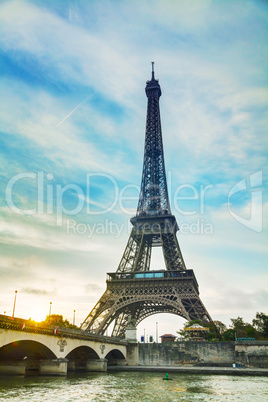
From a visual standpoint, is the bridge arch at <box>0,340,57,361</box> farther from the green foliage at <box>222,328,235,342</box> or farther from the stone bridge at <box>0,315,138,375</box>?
the green foliage at <box>222,328,235,342</box>

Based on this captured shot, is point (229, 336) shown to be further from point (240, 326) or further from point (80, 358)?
point (80, 358)

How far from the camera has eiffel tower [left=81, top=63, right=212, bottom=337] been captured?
75137 mm

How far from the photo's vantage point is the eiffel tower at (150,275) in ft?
247

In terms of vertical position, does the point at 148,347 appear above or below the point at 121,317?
below

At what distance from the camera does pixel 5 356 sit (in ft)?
162

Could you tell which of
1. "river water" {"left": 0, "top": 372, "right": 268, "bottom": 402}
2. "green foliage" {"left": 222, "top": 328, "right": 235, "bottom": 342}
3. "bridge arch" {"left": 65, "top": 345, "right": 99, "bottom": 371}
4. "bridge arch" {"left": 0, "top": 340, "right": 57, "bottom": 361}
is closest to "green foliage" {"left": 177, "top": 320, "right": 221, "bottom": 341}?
"green foliage" {"left": 222, "top": 328, "right": 235, "bottom": 342}

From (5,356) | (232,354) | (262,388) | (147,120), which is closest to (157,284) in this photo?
(232,354)

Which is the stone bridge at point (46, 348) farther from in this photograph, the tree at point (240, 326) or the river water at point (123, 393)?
the tree at point (240, 326)

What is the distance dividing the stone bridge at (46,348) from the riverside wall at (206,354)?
9881mm

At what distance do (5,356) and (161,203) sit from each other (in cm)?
5813

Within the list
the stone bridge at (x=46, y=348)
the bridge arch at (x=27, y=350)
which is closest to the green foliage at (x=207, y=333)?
the stone bridge at (x=46, y=348)

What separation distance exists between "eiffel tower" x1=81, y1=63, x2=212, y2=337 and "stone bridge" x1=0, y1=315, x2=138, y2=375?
11.9 m

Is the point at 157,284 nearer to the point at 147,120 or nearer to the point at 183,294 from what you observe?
the point at 183,294

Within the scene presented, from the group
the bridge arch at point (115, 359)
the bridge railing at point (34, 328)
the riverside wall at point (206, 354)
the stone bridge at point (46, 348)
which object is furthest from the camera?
the bridge arch at point (115, 359)
